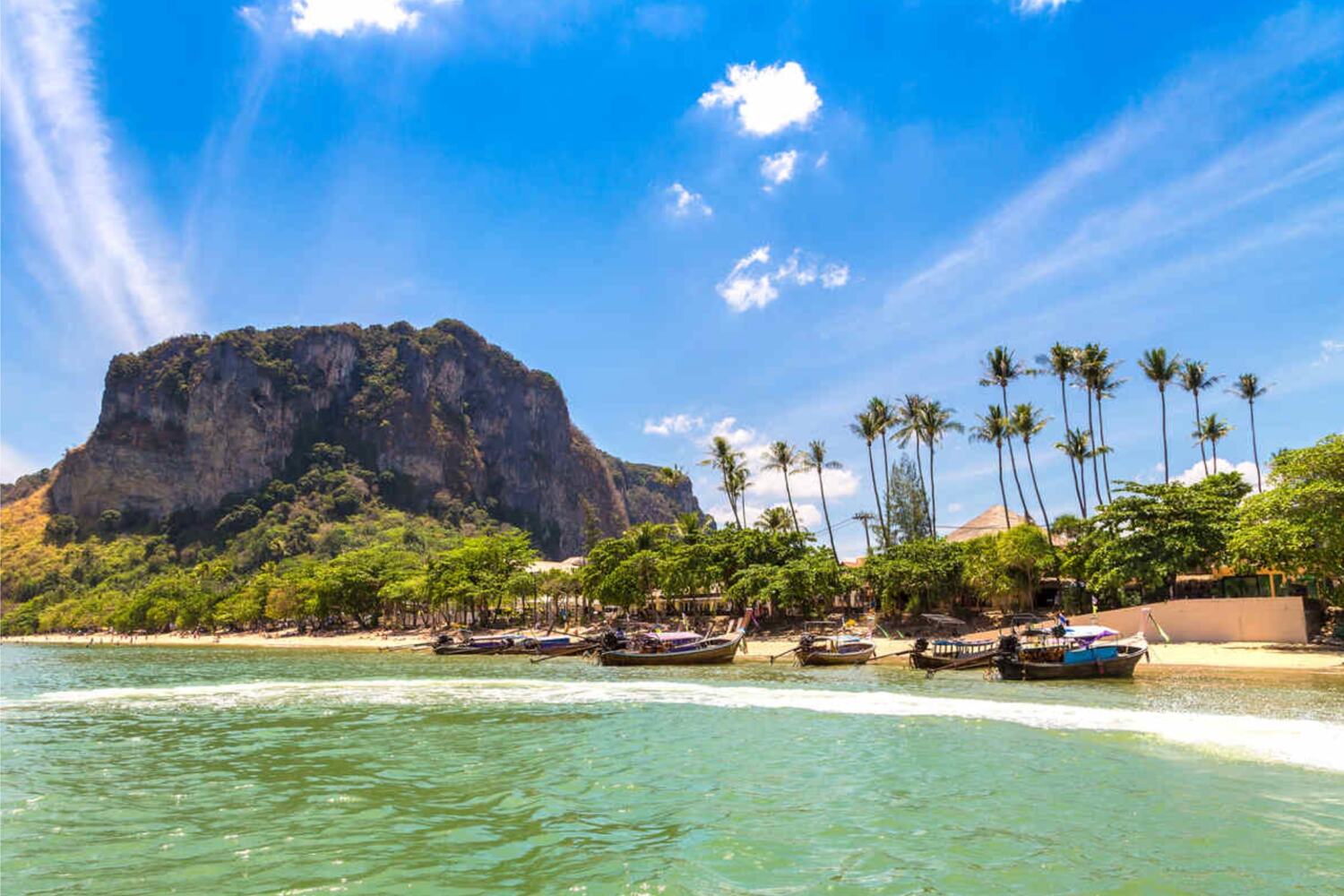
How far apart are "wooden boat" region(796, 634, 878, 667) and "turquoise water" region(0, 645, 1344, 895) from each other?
13.6 m

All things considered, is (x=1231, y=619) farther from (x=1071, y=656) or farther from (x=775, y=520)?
(x=775, y=520)

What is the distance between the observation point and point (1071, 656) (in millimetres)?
30391

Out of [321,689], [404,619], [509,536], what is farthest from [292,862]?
[404,619]

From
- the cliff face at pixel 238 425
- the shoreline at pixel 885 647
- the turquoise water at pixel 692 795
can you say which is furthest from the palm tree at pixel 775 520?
the cliff face at pixel 238 425

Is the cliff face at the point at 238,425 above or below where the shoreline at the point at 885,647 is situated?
above

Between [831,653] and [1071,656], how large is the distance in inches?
468

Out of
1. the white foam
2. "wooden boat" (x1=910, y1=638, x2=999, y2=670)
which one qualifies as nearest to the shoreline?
"wooden boat" (x1=910, y1=638, x2=999, y2=670)

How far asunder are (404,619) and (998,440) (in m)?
60.7

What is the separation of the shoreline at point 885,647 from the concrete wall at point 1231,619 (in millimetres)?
723

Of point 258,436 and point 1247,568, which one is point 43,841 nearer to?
point 1247,568

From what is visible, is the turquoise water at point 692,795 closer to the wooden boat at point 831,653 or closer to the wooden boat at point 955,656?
the wooden boat at point 955,656

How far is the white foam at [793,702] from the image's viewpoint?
16422 mm

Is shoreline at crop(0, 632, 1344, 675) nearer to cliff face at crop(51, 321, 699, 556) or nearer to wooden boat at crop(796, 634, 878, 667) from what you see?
wooden boat at crop(796, 634, 878, 667)

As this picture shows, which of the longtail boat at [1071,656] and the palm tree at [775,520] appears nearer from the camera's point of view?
the longtail boat at [1071,656]
